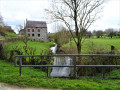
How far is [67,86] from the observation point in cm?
363

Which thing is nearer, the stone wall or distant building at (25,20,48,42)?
distant building at (25,20,48,42)

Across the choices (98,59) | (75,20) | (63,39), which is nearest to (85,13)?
(75,20)

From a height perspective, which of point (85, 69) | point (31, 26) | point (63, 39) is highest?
point (31, 26)

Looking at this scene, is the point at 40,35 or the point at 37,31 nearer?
the point at 37,31

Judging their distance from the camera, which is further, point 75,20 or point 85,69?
point 75,20

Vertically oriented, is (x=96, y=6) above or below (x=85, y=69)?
above

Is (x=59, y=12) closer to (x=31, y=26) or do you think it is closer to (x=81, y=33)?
(x=81, y=33)

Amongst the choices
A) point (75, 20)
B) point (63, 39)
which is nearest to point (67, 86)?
point (75, 20)

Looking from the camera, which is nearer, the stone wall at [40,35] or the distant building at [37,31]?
the distant building at [37,31]

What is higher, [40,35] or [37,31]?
[37,31]

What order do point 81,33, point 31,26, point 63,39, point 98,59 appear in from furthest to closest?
point 31,26 < point 63,39 < point 81,33 < point 98,59

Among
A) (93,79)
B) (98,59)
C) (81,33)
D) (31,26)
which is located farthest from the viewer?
(31,26)

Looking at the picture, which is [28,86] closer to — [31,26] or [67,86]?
[67,86]

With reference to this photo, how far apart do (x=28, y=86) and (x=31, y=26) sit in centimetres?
4722
